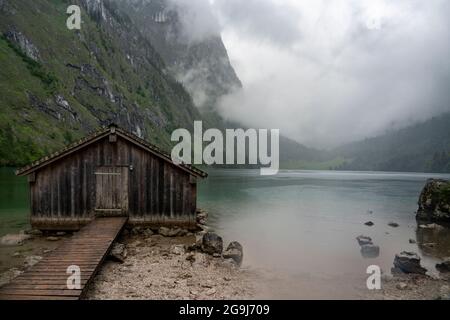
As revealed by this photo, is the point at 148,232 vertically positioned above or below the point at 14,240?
above

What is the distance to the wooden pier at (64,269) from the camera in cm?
932

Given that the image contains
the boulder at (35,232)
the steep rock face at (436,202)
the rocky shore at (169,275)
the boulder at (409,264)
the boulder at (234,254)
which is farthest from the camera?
the steep rock face at (436,202)

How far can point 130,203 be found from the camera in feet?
63.3

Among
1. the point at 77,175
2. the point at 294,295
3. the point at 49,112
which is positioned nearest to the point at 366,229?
the point at 294,295

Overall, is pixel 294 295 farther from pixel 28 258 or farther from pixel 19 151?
pixel 19 151

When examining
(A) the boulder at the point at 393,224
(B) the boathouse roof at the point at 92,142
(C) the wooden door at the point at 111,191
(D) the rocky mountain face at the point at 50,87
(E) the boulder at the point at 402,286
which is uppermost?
(D) the rocky mountain face at the point at 50,87

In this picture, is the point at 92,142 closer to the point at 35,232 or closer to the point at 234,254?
the point at 35,232

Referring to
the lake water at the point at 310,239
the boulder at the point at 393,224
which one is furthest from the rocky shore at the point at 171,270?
the boulder at the point at 393,224

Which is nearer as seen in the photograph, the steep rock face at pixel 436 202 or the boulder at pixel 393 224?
the boulder at pixel 393 224

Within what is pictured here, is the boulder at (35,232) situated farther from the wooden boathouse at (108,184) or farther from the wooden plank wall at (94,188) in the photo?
the wooden plank wall at (94,188)

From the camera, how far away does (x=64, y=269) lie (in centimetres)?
1102

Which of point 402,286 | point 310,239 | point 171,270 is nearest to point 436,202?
point 310,239

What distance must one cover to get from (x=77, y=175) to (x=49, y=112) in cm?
11991

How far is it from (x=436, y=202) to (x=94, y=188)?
3585 centimetres
